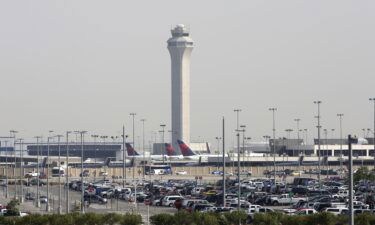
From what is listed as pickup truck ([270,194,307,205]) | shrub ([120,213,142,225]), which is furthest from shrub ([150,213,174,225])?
pickup truck ([270,194,307,205])

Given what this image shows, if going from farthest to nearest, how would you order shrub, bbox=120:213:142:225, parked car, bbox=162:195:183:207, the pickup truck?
parked car, bbox=162:195:183:207, the pickup truck, shrub, bbox=120:213:142:225

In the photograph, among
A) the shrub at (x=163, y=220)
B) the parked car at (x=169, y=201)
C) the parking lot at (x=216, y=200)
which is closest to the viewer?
the shrub at (x=163, y=220)

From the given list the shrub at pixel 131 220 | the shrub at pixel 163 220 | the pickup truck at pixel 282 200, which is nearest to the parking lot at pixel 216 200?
the pickup truck at pixel 282 200

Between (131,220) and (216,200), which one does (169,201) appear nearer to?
(216,200)

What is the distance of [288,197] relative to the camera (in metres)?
101

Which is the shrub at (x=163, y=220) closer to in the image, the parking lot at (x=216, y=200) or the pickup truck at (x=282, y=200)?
the parking lot at (x=216, y=200)

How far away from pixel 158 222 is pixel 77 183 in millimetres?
81470

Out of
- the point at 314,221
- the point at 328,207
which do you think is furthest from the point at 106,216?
the point at 328,207

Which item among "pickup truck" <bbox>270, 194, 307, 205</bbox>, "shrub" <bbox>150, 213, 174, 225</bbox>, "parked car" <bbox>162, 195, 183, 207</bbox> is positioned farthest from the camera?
"parked car" <bbox>162, 195, 183, 207</bbox>

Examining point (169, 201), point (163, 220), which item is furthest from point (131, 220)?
point (169, 201)

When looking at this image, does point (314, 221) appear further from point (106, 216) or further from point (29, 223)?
point (29, 223)

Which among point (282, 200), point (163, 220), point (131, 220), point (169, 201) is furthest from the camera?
point (169, 201)

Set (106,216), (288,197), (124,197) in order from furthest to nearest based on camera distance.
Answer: (124,197) < (288,197) < (106,216)

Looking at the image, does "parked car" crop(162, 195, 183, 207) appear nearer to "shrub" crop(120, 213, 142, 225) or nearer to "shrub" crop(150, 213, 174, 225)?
"shrub" crop(120, 213, 142, 225)
